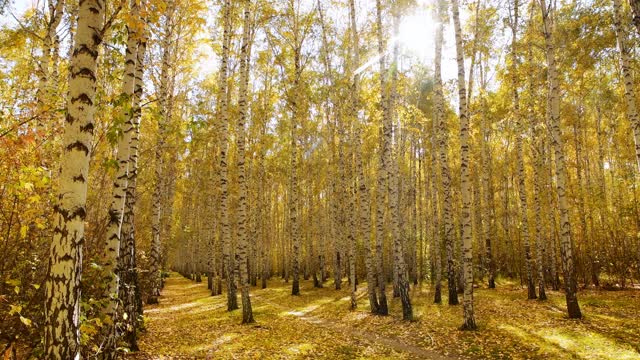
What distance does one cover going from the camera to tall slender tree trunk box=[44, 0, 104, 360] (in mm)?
3576

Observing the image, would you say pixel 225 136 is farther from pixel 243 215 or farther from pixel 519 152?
pixel 519 152

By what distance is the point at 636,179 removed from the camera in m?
18.1

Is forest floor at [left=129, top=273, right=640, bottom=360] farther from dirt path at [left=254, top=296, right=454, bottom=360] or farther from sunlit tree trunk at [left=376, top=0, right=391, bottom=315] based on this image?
sunlit tree trunk at [left=376, top=0, right=391, bottom=315]

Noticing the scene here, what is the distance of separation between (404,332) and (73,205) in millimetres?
10944

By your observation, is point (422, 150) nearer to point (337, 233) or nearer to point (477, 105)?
point (477, 105)

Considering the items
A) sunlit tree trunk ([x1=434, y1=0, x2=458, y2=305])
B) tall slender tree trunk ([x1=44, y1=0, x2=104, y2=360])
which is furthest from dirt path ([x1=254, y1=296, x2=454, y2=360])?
tall slender tree trunk ([x1=44, y1=0, x2=104, y2=360])

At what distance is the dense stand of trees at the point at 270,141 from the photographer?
A: 4.92 m

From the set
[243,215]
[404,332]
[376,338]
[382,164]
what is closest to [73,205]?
[243,215]

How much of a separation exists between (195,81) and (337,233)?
1409 centimetres

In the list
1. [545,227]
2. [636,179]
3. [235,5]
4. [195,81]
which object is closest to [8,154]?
[235,5]

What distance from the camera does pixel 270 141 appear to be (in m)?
25.3

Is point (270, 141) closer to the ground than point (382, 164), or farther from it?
farther from it

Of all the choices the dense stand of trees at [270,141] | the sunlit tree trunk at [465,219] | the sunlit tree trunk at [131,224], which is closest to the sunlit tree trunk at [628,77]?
Result: the dense stand of trees at [270,141]

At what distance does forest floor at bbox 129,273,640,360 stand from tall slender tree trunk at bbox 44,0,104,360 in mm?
6113
